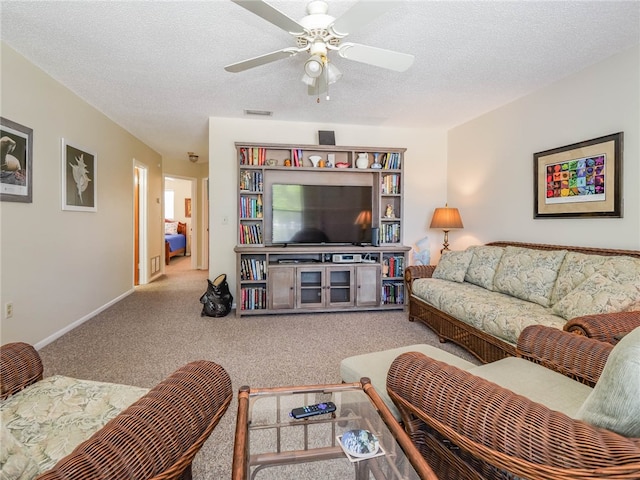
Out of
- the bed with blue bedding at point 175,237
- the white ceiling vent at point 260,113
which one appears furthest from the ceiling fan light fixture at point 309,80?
the bed with blue bedding at point 175,237

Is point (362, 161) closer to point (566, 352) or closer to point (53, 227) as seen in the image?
point (566, 352)

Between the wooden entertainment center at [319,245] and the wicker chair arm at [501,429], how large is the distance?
8.94 ft

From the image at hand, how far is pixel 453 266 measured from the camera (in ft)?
11.3

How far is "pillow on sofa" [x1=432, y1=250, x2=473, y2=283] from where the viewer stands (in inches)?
133

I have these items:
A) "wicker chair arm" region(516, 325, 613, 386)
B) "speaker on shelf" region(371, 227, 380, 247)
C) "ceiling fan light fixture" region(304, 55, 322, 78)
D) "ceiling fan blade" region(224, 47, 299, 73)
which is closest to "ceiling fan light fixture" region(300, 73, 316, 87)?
"ceiling fan blade" region(224, 47, 299, 73)

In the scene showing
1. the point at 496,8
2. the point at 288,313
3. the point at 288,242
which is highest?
the point at 496,8

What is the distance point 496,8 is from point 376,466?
2469 millimetres

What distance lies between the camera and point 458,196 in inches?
175

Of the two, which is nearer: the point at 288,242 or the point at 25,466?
the point at 25,466

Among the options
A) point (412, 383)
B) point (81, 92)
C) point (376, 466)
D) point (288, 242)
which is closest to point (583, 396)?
point (412, 383)

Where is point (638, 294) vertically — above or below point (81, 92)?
below

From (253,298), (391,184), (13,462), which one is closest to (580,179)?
(391,184)

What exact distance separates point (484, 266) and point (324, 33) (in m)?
2.55

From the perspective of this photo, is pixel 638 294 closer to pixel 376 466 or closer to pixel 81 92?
pixel 376 466
